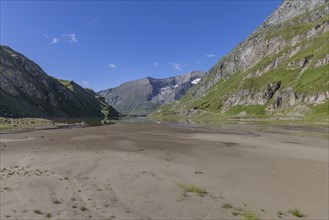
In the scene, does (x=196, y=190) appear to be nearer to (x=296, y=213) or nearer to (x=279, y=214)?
(x=279, y=214)

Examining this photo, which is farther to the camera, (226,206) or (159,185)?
(159,185)

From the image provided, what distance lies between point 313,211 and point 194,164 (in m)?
16.8

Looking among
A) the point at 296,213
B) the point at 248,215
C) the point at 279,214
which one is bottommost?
the point at 279,214

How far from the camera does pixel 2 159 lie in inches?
1438

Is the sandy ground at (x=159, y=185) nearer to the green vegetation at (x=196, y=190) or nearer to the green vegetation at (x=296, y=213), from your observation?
the green vegetation at (x=196, y=190)

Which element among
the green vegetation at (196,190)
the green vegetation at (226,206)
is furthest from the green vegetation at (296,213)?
the green vegetation at (196,190)

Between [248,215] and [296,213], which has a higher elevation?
[248,215]

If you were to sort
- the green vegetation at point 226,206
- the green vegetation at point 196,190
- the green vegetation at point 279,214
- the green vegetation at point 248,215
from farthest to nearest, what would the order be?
the green vegetation at point 196,190 → the green vegetation at point 226,206 → the green vegetation at point 279,214 → the green vegetation at point 248,215

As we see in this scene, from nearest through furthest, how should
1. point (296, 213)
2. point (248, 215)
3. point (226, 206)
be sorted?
point (248, 215) → point (296, 213) → point (226, 206)

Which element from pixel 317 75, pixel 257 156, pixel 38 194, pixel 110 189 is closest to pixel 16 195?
pixel 38 194

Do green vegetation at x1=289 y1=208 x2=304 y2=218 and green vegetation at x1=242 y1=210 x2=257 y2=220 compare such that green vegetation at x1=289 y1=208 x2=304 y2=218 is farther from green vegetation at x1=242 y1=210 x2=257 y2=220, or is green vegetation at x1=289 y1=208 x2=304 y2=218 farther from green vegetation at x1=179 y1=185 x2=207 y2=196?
green vegetation at x1=179 y1=185 x2=207 y2=196

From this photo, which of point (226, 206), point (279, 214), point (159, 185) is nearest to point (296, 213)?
point (279, 214)

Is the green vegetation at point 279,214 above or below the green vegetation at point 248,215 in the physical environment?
below

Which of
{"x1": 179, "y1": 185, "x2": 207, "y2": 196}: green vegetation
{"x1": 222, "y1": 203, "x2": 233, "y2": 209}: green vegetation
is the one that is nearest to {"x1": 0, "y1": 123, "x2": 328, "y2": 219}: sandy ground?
{"x1": 179, "y1": 185, "x2": 207, "y2": 196}: green vegetation
